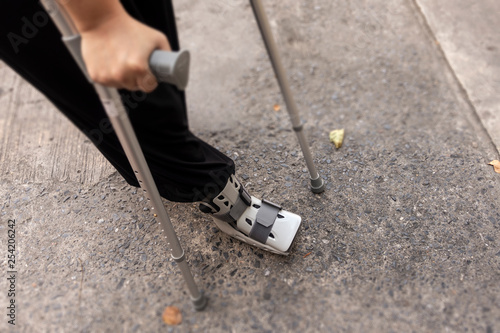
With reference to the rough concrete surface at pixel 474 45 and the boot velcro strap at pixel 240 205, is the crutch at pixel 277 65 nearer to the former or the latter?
the boot velcro strap at pixel 240 205

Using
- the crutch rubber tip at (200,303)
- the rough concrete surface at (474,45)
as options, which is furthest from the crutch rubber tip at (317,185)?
the rough concrete surface at (474,45)

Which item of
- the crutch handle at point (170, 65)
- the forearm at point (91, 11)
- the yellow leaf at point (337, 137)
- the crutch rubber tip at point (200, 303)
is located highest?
the forearm at point (91, 11)

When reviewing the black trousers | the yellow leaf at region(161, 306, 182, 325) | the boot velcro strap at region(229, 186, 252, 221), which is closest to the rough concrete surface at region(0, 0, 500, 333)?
the yellow leaf at region(161, 306, 182, 325)

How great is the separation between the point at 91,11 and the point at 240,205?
92 cm

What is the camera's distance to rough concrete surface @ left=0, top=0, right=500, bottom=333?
1494mm

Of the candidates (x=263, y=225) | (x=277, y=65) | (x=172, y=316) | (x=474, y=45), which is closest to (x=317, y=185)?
(x=263, y=225)

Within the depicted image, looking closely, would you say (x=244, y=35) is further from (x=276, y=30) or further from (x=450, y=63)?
(x=450, y=63)

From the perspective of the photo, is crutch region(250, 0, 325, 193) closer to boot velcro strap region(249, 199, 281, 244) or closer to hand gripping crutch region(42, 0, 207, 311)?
boot velcro strap region(249, 199, 281, 244)

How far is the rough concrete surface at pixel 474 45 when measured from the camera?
2.16 meters

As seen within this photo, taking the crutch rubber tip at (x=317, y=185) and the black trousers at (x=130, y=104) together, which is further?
the crutch rubber tip at (x=317, y=185)

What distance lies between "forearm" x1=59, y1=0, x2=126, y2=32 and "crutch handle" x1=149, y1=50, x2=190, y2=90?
16 cm

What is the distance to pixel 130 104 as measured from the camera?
1.30 meters

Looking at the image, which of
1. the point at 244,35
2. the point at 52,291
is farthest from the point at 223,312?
the point at 244,35

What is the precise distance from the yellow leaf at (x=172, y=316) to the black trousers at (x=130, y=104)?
42 centimetres
